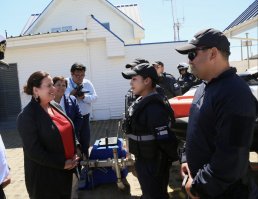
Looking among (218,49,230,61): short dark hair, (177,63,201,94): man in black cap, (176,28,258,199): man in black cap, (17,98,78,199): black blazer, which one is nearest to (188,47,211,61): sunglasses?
(176,28,258,199): man in black cap

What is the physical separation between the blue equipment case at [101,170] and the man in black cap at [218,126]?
2745 mm

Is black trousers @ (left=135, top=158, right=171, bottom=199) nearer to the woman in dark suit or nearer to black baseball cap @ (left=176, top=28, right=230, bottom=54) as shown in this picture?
the woman in dark suit

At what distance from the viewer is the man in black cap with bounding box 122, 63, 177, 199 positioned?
10.4 ft

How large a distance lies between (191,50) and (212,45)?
0.14m

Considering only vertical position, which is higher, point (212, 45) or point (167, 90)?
point (212, 45)

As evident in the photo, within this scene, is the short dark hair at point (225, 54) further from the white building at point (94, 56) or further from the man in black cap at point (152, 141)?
the white building at point (94, 56)

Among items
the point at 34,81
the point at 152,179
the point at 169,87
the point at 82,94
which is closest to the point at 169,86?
the point at 169,87

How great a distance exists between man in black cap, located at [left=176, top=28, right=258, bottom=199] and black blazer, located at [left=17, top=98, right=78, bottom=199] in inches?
56.7

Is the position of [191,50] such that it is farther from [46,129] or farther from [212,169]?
[46,129]

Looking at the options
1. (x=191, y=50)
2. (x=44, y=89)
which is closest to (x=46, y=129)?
(x=44, y=89)

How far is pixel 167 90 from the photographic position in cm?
658

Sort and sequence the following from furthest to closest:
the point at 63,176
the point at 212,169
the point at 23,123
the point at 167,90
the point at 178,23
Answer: the point at 178,23 < the point at 167,90 < the point at 63,176 < the point at 23,123 < the point at 212,169

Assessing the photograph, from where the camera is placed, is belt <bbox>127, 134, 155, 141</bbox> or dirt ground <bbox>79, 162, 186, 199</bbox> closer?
belt <bbox>127, 134, 155, 141</bbox>

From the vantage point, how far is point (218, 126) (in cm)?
190
